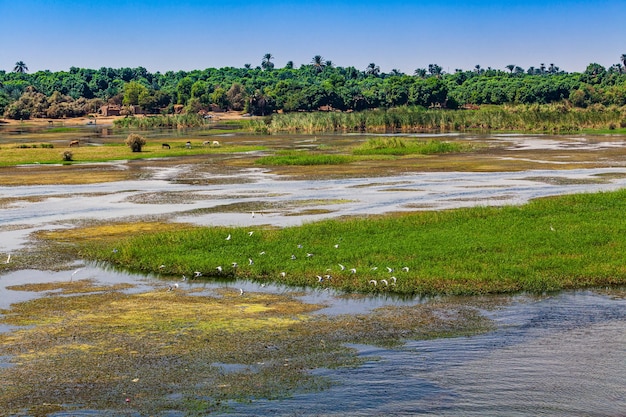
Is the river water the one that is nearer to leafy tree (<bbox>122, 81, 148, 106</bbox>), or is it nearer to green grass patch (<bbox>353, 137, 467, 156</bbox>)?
green grass patch (<bbox>353, 137, 467, 156</bbox>)

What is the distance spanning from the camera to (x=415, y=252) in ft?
76.5

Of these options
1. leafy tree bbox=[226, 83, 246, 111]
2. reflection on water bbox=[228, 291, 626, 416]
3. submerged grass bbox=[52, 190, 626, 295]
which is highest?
leafy tree bbox=[226, 83, 246, 111]

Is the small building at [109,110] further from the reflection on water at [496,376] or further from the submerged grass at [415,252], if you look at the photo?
the reflection on water at [496,376]

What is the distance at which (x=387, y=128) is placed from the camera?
112 meters

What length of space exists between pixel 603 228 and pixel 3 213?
24.2m

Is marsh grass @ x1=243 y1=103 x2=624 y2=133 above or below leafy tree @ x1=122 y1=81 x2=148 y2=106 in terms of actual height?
below

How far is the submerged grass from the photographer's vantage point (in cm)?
2083

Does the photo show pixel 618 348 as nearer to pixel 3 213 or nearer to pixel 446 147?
pixel 3 213

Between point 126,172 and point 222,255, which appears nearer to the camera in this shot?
point 222,255

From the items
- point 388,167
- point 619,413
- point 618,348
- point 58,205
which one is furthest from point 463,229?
point 388,167

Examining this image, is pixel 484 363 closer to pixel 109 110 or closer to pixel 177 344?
pixel 177 344

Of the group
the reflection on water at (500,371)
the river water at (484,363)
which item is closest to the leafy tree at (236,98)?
the river water at (484,363)

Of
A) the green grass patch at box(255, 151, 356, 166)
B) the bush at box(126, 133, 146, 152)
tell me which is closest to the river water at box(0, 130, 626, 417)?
the green grass patch at box(255, 151, 356, 166)

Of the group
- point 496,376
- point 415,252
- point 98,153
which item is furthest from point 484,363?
point 98,153
